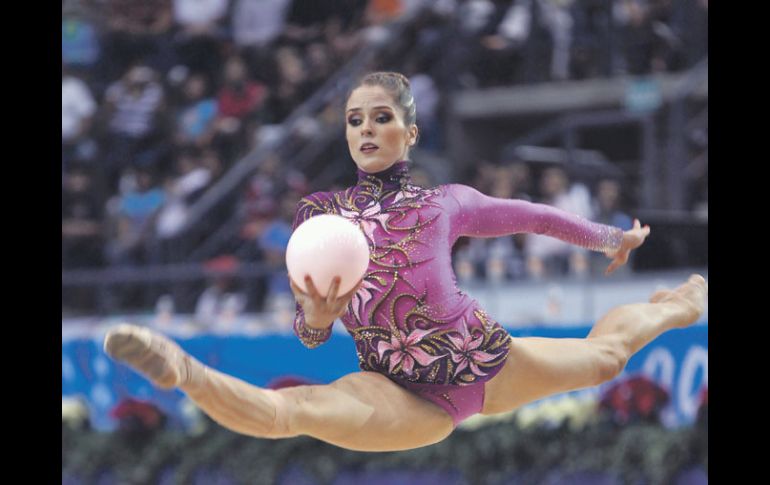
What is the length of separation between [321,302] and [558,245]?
4807 mm

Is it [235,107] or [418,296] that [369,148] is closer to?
[418,296]

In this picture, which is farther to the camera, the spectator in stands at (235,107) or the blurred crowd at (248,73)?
the spectator in stands at (235,107)

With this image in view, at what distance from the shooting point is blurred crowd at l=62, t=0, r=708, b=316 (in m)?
9.38

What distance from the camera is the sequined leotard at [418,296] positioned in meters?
3.57

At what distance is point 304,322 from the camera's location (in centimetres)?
340

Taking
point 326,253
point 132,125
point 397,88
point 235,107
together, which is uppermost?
point 235,107

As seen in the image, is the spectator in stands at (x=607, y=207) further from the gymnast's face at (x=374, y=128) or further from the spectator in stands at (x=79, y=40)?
the spectator in stands at (x=79, y=40)

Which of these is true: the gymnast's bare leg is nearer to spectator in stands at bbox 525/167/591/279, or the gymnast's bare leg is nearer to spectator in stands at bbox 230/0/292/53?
spectator in stands at bbox 525/167/591/279

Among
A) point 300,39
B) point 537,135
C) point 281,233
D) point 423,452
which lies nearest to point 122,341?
point 423,452

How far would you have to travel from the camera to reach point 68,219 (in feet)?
32.9

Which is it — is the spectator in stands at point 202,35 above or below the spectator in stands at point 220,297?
above

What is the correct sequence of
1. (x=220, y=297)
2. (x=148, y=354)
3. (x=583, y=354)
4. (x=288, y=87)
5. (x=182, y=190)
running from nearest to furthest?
(x=148, y=354), (x=583, y=354), (x=220, y=297), (x=182, y=190), (x=288, y=87)

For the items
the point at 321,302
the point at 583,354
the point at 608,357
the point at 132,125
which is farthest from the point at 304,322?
the point at 132,125

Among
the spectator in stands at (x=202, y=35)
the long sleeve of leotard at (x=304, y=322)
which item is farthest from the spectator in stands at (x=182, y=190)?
the long sleeve of leotard at (x=304, y=322)
